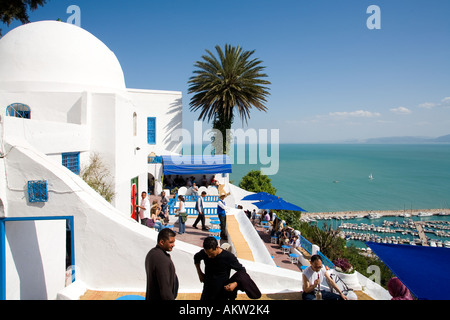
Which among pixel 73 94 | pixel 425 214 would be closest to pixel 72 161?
pixel 73 94

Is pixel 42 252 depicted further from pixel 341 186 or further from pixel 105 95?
pixel 341 186

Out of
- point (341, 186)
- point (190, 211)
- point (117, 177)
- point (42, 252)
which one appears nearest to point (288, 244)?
point (190, 211)

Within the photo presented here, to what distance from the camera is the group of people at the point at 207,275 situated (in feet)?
9.99

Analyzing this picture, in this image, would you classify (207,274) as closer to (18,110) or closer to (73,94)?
(73,94)

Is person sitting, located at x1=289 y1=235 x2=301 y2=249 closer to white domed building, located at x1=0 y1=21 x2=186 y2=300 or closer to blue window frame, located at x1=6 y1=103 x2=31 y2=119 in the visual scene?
white domed building, located at x1=0 y1=21 x2=186 y2=300

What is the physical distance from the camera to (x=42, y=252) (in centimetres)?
630

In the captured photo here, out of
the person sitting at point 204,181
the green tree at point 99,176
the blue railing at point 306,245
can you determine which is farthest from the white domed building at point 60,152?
the blue railing at point 306,245

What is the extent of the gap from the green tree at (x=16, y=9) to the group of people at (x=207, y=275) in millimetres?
14695

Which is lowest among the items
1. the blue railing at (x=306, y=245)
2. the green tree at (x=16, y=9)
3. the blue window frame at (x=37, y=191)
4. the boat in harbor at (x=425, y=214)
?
→ the boat in harbor at (x=425, y=214)

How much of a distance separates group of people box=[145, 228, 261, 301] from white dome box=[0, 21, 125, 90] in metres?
10.5

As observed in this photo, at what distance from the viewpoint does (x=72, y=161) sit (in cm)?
922

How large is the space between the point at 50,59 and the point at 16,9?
3.68 metres

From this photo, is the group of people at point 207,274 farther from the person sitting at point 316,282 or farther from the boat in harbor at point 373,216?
the boat in harbor at point 373,216

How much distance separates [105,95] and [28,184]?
6.04 m
